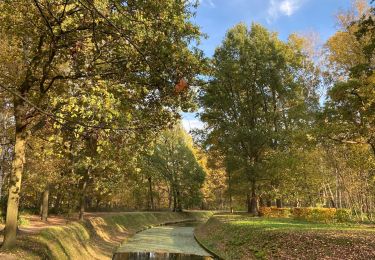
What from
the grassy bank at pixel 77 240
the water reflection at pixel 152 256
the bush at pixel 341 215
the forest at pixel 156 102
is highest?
the forest at pixel 156 102

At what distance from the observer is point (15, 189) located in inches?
506

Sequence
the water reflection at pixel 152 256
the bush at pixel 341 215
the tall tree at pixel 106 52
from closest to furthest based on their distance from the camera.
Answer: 1. the tall tree at pixel 106 52
2. the water reflection at pixel 152 256
3. the bush at pixel 341 215

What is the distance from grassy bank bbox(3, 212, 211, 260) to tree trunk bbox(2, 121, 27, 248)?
0.52 meters

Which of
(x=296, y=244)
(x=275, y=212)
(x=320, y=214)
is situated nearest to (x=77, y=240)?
(x=296, y=244)

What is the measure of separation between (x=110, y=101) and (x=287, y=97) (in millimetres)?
30420

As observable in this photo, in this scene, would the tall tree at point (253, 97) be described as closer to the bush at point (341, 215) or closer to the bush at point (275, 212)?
the bush at point (275, 212)

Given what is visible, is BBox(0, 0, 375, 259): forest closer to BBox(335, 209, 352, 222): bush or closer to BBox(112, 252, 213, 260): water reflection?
BBox(335, 209, 352, 222): bush

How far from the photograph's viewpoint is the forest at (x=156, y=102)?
9398 millimetres

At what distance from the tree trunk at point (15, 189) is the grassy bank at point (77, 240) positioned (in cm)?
52

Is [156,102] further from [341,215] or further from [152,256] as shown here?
[341,215]

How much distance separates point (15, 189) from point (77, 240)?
7.42 m

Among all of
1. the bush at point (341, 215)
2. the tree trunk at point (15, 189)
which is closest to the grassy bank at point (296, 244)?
the bush at point (341, 215)

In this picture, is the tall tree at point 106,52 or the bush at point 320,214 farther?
the bush at point 320,214

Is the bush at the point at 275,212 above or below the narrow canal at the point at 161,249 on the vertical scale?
above
